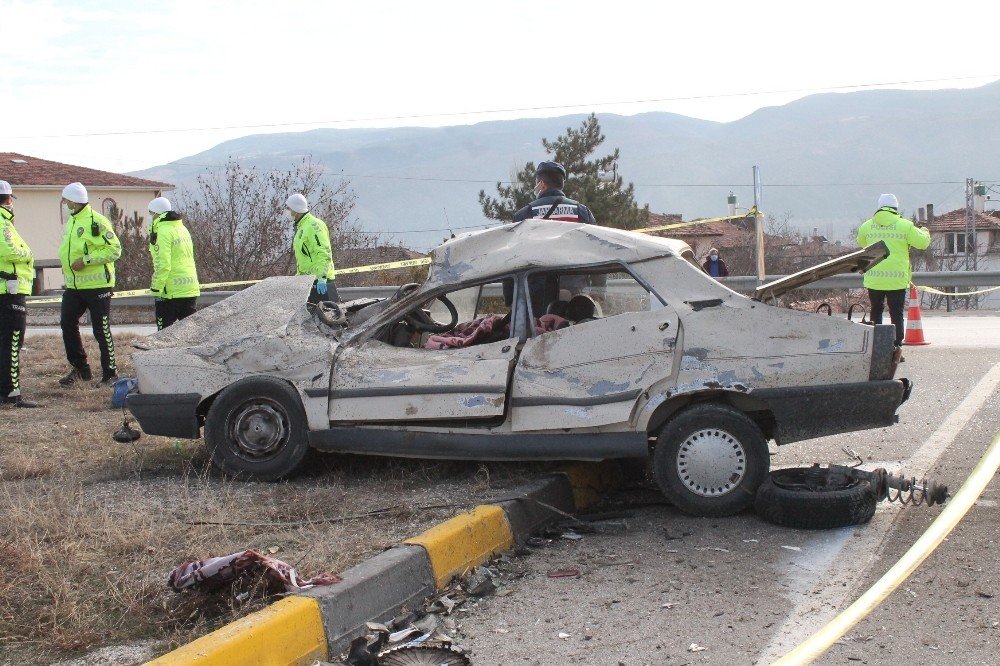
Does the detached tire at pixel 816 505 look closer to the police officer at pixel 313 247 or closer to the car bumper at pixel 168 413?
the car bumper at pixel 168 413

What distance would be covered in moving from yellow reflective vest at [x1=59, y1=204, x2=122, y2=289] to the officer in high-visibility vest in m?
0.48

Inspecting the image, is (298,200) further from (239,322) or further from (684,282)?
(684,282)

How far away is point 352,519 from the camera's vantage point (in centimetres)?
554

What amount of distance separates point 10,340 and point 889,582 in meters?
8.16

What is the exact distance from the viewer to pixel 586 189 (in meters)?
36.1

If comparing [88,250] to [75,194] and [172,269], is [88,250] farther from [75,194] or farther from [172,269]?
[172,269]

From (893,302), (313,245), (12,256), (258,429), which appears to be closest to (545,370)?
(258,429)

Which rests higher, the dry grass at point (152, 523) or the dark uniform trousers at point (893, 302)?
the dark uniform trousers at point (893, 302)

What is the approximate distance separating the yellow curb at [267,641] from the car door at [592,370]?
2.17 meters

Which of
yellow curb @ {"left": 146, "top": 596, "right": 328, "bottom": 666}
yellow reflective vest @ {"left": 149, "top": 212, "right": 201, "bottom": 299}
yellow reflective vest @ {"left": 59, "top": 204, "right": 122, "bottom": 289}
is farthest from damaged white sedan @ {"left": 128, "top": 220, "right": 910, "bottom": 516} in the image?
yellow reflective vest @ {"left": 149, "top": 212, "right": 201, "bottom": 299}

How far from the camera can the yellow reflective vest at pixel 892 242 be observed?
11523 mm

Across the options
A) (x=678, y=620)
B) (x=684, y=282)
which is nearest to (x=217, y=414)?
(x=684, y=282)

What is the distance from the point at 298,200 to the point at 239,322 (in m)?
5.70

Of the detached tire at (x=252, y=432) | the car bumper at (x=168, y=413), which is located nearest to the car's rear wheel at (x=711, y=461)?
the detached tire at (x=252, y=432)
